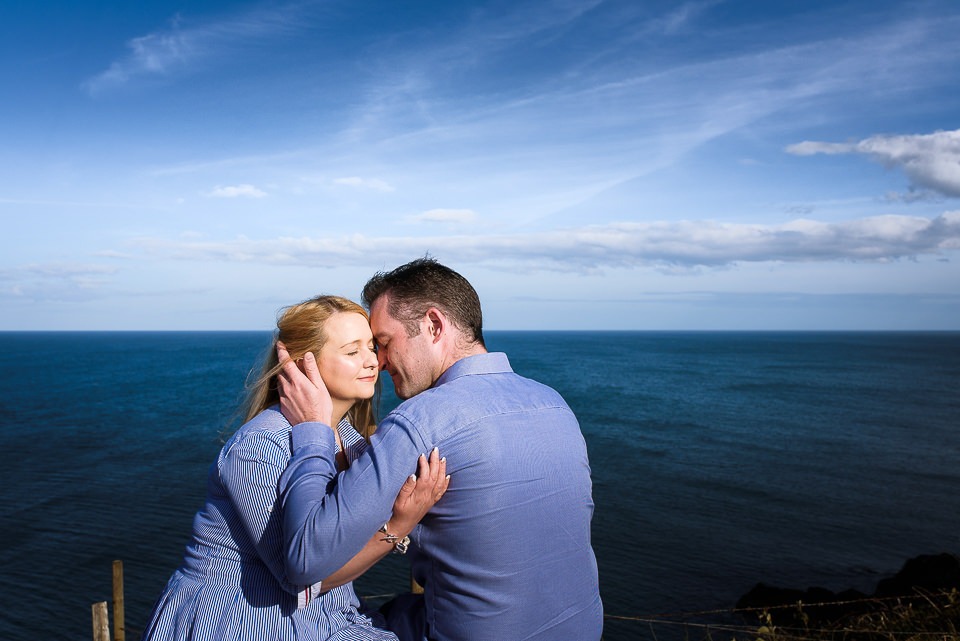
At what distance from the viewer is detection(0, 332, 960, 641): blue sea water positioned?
18172 millimetres

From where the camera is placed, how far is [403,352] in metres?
3.02

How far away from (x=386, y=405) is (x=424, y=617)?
149ft

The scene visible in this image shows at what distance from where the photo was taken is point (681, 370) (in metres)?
90.7

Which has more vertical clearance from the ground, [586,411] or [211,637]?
[211,637]

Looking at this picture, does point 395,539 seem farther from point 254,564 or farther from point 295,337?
point 295,337

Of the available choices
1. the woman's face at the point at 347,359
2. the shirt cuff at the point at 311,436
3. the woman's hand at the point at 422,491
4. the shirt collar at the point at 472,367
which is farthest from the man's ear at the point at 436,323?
the woman's hand at the point at 422,491

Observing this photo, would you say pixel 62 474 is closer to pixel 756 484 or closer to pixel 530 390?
pixel 756 484

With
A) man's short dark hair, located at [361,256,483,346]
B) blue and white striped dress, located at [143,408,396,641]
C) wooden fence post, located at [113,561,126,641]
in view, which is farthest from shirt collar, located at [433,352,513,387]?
wooden fence post, located at [113,561,126,641]

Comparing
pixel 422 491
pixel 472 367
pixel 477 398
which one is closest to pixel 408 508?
pixel 422 491

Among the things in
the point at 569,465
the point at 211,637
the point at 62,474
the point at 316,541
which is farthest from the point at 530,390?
the point at 62,474

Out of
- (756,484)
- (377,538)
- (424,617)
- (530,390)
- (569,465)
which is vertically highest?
(530,390)

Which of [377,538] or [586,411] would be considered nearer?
[377,538]

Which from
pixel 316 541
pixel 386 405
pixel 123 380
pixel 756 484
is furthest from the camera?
pixel 123 380

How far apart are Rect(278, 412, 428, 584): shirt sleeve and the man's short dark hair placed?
0.74 meters
